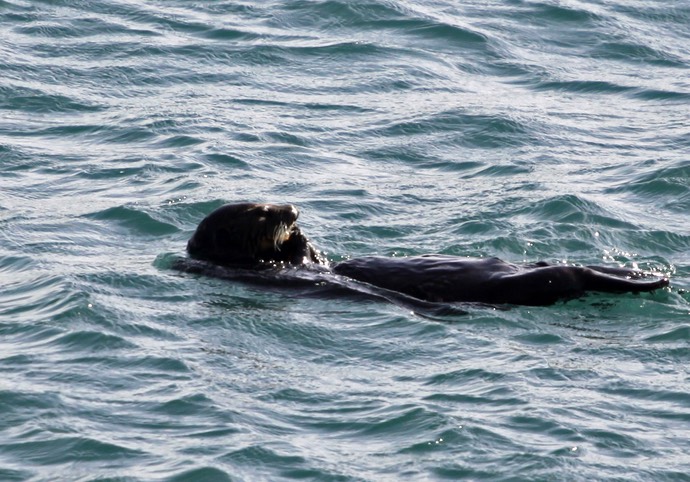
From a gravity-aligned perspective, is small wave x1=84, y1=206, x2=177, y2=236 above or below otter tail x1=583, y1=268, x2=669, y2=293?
below

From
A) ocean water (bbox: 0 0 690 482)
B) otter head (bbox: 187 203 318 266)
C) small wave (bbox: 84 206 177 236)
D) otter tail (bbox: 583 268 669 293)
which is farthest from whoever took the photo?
small wave (bbox: 84 206 177 236)

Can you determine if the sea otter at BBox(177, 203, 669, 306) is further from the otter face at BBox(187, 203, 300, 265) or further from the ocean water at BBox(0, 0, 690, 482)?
the ocean water at BBox(0, 0, 690, 482)

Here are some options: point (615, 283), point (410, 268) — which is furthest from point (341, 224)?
point (615, 283)

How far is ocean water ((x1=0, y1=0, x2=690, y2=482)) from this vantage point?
599cm

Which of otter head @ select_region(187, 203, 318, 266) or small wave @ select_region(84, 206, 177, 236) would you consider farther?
small wave @ select_region(84, 206, 177, 236)

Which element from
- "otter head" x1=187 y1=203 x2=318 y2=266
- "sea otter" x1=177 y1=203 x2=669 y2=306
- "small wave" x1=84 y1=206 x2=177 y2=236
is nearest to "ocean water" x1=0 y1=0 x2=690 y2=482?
"small wave" x1=84 y1=206 x2=177 y2=236

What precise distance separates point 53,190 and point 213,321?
3.41 metres

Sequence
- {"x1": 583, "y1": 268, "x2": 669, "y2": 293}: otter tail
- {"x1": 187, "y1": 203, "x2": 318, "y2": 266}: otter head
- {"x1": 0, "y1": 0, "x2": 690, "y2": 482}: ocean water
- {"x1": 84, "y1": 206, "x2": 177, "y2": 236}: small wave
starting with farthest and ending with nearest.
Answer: {"x1": 84, "y1": 206, "x2": 177, "y2": 236}: small wave < {"x1": 187, "y1": 203, "x2": 318, "y2": 266}: otter head < {"x1": 583, "y1": 268, "x2": 669, "y2": 293}: otter tail < {"x1": 0, "y1": 0, "x2": 690, "y2": 482}: ocean water

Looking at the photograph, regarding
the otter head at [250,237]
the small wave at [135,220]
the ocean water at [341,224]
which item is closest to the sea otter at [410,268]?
the otter head at [250,237]

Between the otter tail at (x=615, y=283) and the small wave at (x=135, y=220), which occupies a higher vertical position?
the otter tail at (x=615, y=283)

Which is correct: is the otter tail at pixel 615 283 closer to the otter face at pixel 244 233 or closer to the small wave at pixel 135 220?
the otter face at pixel 244 233

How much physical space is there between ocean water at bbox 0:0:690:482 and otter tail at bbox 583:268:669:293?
0.42 feet

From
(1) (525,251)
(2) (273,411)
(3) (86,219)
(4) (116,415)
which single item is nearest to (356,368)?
(2) (273,411)

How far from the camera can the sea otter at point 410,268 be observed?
753 centimetres
